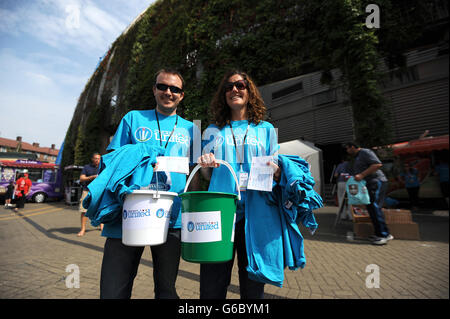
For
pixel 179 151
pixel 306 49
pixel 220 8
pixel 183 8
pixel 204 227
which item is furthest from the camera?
pixel 183 8

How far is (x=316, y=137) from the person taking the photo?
8664 mm

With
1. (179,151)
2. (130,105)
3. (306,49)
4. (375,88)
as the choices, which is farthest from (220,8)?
(179,151)

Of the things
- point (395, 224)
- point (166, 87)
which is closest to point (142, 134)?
point (166, 87)

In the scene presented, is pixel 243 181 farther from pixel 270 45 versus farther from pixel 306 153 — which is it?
pixel 270 45

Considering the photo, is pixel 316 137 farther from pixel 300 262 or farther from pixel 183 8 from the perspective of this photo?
pixel 300 262

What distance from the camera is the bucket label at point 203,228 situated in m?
1.16

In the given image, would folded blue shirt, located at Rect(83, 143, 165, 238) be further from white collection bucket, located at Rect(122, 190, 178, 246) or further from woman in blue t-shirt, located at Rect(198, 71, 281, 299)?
woman in blue t-shirt, located at Rect(198, 71, 281, 299)

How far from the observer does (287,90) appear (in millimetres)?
7199

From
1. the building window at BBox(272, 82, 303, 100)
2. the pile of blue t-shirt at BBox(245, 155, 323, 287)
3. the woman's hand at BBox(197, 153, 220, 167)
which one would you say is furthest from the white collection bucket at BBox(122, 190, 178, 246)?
the building window at BBox(272, 82, 303, 100)

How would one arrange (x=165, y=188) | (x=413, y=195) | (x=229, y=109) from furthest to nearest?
(x=413, y=195), (x=229, y=109), (x=165, y=188)

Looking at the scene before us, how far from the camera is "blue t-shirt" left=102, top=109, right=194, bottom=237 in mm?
1493

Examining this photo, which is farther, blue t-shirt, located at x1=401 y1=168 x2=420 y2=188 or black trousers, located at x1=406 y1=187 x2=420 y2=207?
black trousers, located at x1=406 y1=187 x2=420 y2=207

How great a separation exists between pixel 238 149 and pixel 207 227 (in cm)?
57

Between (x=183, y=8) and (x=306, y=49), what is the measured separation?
469cm
